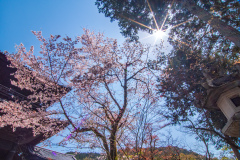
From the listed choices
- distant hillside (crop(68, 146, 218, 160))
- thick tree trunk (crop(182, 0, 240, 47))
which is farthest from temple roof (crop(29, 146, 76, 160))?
thick tree trunk (crop(182, 0, 240, 47))

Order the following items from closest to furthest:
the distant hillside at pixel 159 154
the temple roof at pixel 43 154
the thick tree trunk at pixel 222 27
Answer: the distant hillside at pixel 159 154 < the thick tree trunk at pixel 222 27 < the temple roof at pixel 43 154

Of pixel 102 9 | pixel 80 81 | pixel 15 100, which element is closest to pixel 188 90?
pixel 80 81

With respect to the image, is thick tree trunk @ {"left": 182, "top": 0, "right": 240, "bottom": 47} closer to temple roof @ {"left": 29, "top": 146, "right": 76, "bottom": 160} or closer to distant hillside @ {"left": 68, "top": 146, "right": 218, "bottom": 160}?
distant hillside @ {"left": 68, "top": 146, "right": 218, "bottom": 160}

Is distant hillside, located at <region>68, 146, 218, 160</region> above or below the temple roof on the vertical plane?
below

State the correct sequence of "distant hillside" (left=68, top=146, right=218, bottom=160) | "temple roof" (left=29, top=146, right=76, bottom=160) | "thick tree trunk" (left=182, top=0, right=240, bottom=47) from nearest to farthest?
1. "distant hillside" (left=68, top=146, right=218, bottom=160)
2. "thick tree trunk" (left=182, top=0, right=240, bottom=47)
3. "temple roof" (left=29, top=146, right=76, bottom=160)

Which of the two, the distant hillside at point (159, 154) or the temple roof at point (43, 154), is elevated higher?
the temple roof at point (43, 154)

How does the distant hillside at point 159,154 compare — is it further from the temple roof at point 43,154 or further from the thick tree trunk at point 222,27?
the temple roof at point 43,154

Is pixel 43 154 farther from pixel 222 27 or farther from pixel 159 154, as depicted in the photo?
pixel 222 27

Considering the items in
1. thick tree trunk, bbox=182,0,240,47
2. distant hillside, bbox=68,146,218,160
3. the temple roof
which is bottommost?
distant hillside, bbox=68,146,218,160

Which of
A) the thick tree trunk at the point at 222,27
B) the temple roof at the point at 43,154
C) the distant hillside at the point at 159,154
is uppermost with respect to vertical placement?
the thick tree trunk at the point at 222,27

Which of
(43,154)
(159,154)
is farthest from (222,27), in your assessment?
(43,154)

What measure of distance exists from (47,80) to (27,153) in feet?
19.9

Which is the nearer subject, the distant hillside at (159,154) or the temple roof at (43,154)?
the distant hillside at (159,154)

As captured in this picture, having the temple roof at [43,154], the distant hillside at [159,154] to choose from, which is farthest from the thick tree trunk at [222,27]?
the temple roof at [43,154]
